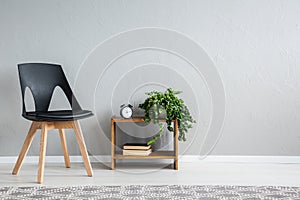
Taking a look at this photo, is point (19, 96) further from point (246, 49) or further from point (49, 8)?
point (246, 49)

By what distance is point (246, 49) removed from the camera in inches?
133

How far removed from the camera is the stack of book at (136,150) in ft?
10.2

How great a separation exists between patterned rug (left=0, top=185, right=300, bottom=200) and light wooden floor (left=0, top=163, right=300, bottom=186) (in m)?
0.14

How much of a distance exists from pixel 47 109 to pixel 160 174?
1.02 meters

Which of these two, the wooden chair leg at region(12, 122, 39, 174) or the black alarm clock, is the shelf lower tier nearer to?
the black alarm clock

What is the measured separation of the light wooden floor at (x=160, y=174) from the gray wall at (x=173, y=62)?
239 millimetres

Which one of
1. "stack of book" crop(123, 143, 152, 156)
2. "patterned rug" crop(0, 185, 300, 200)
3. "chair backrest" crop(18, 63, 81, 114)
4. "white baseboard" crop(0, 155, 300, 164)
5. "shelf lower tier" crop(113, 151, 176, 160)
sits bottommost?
"patterned rug" crop(0, 185, 300, 200)

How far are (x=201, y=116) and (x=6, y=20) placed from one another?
182 cm

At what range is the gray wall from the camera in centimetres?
338

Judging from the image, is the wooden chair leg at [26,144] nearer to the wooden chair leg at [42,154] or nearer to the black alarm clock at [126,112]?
the wooden chair leg at [42,154]

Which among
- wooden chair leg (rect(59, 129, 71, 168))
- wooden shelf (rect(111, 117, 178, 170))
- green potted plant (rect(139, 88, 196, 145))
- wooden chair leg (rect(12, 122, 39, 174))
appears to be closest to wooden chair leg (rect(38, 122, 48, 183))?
wooden chair leg (rect(12, 122, 39, 174))

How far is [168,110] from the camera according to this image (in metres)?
3.06

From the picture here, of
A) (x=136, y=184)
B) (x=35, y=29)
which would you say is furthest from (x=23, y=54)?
(x=136, y=184)

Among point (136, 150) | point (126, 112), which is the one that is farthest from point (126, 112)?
point (136, 150)
